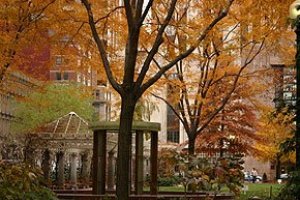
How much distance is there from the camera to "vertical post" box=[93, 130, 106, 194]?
22.3 metres

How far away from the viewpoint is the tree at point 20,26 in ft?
58.4

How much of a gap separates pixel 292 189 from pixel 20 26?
32.1 ft

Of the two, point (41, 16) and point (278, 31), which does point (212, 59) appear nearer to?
point (278, 31)

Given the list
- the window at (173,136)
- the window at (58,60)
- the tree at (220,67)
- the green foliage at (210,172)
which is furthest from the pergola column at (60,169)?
the window at (173,136)

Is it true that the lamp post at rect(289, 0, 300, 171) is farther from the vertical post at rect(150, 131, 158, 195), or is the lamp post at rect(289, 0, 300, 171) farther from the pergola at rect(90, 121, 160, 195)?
the vertical post at rect(150, 131, 158, 195)

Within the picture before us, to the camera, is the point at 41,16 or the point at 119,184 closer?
the point at 119,184

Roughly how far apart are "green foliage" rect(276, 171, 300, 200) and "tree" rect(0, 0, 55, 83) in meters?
7.46

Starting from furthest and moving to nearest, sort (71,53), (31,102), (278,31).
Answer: (31,102) < (71,53) < (278,31)

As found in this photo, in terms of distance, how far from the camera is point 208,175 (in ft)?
47.1

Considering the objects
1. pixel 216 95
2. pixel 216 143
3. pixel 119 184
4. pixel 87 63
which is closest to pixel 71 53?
pixel 87 63

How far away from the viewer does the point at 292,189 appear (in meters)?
12.6

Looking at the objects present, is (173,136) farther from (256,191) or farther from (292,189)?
(292,189)

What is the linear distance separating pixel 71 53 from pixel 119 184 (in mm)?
10381

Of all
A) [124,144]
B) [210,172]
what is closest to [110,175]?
[124,144]
